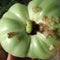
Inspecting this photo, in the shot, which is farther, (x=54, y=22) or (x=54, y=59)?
(x=54, y=59)

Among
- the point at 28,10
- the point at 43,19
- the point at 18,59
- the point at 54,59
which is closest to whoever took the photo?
the point at 43,19

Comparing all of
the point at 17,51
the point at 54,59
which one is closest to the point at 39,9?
the point at 17,51

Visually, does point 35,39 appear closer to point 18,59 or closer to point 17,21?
point 17,21

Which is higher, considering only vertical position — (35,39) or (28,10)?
(28,10)

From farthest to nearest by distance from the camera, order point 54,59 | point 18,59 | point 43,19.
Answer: point 54,59
point 18,59
point 43,19

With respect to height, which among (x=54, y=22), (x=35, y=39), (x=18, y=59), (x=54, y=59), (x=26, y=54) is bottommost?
(x=54, y=59)

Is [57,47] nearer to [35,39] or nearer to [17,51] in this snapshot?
[35,39]
